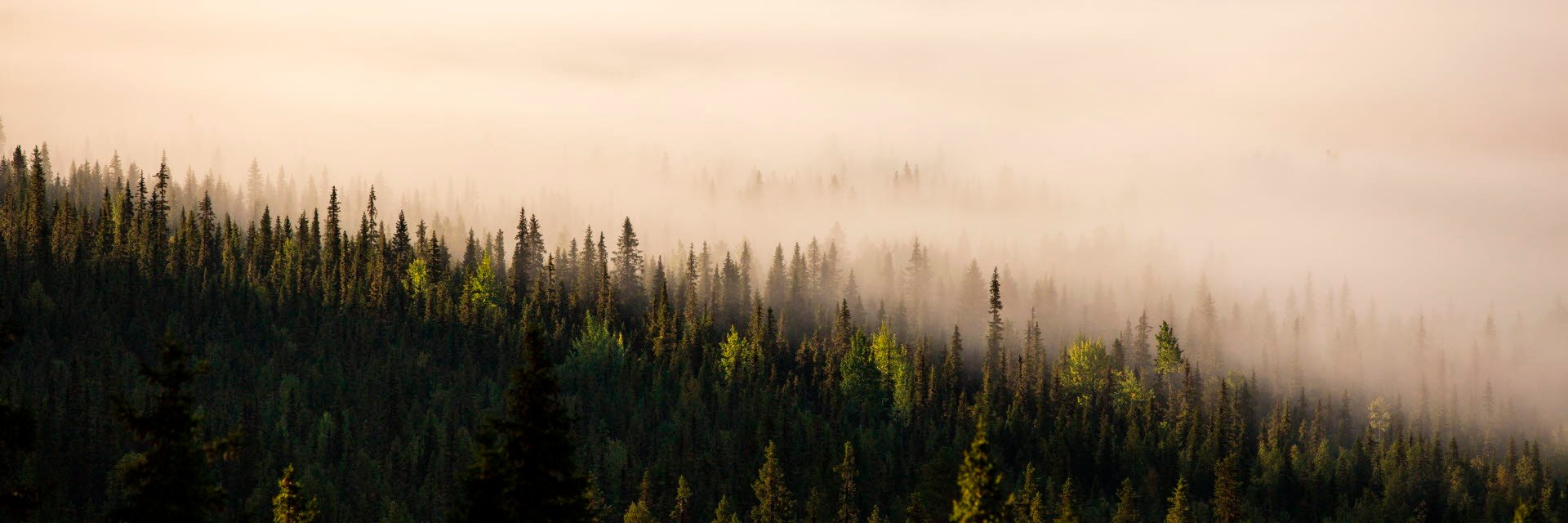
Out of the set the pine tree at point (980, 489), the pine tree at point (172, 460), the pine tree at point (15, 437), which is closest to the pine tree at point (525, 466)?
the pine tree at point (172, 460)

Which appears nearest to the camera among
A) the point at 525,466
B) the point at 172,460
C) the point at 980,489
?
the point at 172,460

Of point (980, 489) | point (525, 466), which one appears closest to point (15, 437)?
point (525, 466)

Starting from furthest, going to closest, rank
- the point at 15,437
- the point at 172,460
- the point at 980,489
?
1. the point at 980,489
2. the point at 172,460
3. the point at 15,437

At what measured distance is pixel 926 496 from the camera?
176 metres

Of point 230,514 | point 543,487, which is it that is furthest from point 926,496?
point 543,487

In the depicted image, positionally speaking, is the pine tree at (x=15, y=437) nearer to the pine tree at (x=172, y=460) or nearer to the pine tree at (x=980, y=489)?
the pine tree at (x=172, y=460)

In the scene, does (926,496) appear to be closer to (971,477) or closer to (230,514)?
(230,514)

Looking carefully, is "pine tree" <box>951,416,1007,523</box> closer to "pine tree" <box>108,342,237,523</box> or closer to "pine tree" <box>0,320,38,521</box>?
"pine tree" <box>108,342,237,523</box>

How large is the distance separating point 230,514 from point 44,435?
957 inches

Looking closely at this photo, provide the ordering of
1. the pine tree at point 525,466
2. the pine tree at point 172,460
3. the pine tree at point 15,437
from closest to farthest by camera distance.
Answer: the pine tree at point 15,437, the pine tree at point 172,460, the pine tree at point 525,466

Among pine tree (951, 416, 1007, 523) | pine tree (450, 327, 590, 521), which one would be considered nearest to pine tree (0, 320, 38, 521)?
pine tree (450, 327, 590, 521)

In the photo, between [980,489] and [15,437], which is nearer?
[15,437]

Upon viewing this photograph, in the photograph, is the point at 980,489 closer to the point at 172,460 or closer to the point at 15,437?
the point at 172,460

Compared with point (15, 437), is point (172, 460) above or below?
below
